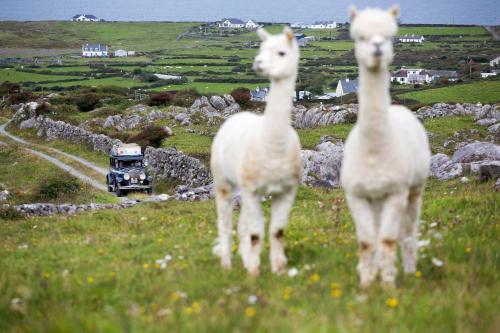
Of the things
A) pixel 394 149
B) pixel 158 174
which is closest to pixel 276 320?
pixel 394 149

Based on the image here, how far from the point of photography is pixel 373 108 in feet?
30.2

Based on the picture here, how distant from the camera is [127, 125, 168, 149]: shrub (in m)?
48.5

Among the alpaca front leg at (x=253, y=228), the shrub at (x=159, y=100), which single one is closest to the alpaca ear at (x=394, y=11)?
the alpaca front leg at (x=253, y=228)

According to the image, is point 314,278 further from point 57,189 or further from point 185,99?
point 185,99

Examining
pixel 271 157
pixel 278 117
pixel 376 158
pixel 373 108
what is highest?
pixel 373 108

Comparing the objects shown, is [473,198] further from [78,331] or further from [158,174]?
[158,174]

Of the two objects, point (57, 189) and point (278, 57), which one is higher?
point (278, 57)

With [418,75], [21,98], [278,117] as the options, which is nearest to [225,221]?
[278,117]

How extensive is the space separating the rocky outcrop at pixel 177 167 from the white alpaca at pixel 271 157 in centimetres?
2403

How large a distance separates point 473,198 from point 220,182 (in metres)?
8.26

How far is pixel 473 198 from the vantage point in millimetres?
17125

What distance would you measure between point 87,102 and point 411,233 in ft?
240

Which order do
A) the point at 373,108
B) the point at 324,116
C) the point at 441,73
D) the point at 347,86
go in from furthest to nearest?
the point at 441,73 → the point at 347,86 → the point at 324,116 → the point at 373,108

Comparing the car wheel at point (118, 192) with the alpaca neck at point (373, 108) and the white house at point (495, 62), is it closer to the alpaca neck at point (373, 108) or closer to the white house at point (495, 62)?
the alpaca neck at point (373, 108)
